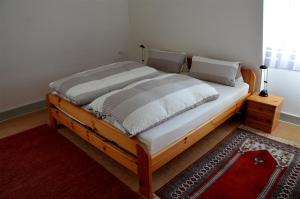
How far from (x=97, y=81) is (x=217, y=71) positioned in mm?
1408

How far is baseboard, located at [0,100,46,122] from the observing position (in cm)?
321

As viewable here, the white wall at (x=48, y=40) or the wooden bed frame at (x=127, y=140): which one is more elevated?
the white wall at (x=48, y=40)

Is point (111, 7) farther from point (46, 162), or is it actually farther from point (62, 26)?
point (46, 162)

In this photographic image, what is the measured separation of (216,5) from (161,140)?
2.00 meters

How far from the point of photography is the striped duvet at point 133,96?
1892 millimetres

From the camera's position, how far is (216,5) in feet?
9.78

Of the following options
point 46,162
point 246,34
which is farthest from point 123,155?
point 246,34

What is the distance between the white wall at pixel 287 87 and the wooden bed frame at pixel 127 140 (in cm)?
45

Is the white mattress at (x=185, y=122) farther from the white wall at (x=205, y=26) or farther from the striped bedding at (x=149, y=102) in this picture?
the white wall at (x=205, y=26)

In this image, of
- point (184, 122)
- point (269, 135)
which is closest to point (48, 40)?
point (184, 122)

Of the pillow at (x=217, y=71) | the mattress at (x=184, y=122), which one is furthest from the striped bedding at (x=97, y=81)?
the mattress at (x=184, y=122)

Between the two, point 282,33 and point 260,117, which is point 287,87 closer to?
point 260,117

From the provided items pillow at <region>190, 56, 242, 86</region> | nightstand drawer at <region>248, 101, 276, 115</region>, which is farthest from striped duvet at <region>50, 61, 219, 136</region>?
nightstand drawer at <region>248, 101, 276, 115</region>

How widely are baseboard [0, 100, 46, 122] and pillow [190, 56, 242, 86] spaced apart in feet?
7.29
